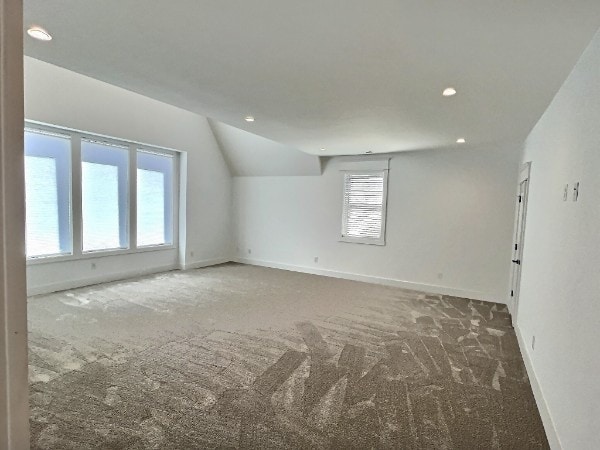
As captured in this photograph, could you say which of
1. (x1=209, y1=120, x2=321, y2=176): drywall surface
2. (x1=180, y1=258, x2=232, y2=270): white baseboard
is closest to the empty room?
(x1=209, y1=120, x2=321, y2=176): drywall surface

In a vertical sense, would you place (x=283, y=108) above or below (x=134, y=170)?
above

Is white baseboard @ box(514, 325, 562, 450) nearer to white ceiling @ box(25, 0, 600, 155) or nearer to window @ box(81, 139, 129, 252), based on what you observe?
white ceiling @ box(25, 0, 600, 155)

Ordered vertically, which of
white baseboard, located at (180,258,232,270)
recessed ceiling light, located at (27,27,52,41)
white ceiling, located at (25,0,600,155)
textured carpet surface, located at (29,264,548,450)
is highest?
recessed ceiling light, located at (27,27,52,41)

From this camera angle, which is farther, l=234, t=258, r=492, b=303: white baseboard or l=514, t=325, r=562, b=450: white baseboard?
l=234, t=258, r=492, b=303: white baseboard

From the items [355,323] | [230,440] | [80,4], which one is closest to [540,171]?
[355,323]

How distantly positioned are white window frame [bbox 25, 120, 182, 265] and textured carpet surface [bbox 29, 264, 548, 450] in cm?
74

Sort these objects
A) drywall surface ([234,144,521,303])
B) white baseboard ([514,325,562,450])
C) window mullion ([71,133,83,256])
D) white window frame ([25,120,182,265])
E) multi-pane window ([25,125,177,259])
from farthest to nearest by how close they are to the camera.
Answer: drywall surface ([234,144,521,303]) → window mullion ([71,133,83,256]) → white window frame ([25,120,182,265]) → multi-pane window ([25,125,177,259]) → white baseboard ([514,325,562,450])

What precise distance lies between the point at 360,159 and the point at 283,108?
3164 millimetres

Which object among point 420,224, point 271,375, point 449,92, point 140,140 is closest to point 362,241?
point 420,224

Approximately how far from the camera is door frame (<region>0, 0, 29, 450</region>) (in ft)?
1.55

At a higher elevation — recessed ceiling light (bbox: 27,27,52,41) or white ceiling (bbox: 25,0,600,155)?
recessed ceiling light (bbox: 27,27,52,41)

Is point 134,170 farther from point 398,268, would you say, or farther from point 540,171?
point 540,171

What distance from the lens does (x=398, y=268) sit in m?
5.98

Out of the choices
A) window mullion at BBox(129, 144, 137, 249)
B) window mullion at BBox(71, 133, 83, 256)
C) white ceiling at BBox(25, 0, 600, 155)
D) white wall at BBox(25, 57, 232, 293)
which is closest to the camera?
white ceiling at BBox(25, 0, 600, 155)
